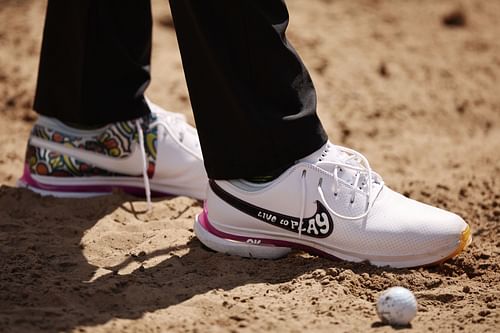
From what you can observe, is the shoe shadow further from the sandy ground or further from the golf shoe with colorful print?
the golf shoe with colorful print

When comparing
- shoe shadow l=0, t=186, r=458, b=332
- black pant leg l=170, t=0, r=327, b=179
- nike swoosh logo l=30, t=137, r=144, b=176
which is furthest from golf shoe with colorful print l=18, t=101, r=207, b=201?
black pant leg l=170, t=0, r=327, b=179

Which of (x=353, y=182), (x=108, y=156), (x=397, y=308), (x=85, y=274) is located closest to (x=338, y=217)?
(x=353, y=182)

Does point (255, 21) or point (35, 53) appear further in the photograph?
point (35, 53)

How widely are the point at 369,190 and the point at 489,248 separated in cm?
45

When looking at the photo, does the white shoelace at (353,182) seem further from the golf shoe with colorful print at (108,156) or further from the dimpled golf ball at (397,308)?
the golf shoe with colorful print at (108,156)

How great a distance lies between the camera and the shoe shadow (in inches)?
84.7

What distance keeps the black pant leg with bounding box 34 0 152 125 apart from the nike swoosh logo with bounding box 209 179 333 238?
585 millimetres

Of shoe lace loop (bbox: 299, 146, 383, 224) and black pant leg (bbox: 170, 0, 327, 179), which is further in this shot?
shoe lace loop (bbox: 299, 146, 383, 224)

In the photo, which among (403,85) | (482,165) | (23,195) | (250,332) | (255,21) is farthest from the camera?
(403,85)

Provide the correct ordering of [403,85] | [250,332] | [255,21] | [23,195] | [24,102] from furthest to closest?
1. [403,85]
2. [24,102]
3. [23,195]
4. [255,21]
5. [250,332]

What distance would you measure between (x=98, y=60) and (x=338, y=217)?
1.00 m

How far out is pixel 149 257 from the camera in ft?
8.23

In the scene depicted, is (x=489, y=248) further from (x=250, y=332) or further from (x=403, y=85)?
(x=403, y=85)

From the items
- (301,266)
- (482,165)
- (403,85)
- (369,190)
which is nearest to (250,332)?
(301,266)
